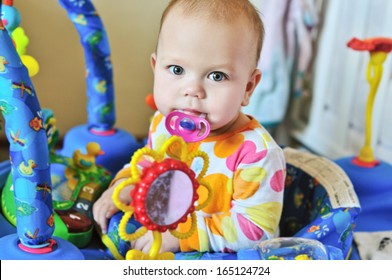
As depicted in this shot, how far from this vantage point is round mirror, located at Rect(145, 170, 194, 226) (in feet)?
1.58

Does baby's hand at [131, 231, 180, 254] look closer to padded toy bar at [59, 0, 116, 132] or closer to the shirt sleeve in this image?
the shirt sleeve

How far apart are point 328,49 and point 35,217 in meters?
0.79

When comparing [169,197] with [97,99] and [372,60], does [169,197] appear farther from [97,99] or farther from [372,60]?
[372,60]

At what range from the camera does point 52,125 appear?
2.38 feet

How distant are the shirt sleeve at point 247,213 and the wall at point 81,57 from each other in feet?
0.54

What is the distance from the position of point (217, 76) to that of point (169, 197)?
5.1 inches

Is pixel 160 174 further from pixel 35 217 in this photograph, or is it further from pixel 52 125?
pixel 52 125

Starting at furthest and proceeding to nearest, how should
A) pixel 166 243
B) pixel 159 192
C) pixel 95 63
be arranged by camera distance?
pixel 95 63 → pixel 166 243 → pixel 159 192

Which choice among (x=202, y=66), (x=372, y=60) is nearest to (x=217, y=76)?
(x=202, y=66)

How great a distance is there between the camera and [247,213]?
610 millimetres

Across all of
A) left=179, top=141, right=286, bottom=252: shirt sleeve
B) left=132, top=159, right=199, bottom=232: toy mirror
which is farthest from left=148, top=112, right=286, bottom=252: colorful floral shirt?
left=132, top=159, right=199, bottom=232: toy mirror

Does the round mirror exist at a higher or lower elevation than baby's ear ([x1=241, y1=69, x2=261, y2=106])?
lower

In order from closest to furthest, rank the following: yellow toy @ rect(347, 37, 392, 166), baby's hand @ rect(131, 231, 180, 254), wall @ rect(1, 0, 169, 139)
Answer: baby's hand @ rect(131, 231, 180, 254)
wall @ rect(1, 0, 169, 139)
yellow toy @ rect(347, 37, 392, 166)
